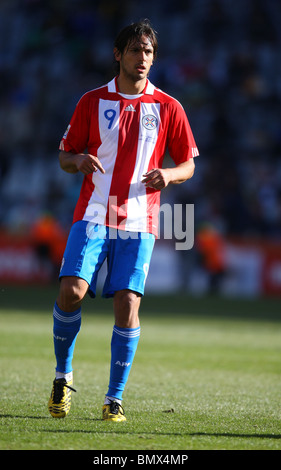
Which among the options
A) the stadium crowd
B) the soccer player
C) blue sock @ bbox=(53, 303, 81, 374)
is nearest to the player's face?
the soccer player

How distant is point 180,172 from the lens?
4883mm

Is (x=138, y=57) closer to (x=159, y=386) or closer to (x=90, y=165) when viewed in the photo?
(x=90, y=165)

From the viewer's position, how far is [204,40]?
2205 centimetres

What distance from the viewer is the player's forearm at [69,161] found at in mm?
4785

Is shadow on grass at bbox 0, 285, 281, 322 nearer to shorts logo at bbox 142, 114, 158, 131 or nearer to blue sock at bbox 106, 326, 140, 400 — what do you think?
blue sock at bbox 106, 326, 140, 400

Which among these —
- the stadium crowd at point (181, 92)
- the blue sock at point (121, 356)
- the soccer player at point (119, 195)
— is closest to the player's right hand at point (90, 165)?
the soccer player at point (119, 195)

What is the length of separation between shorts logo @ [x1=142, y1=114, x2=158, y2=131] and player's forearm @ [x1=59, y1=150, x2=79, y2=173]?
18.9 inches

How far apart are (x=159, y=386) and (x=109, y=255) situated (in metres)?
1.62

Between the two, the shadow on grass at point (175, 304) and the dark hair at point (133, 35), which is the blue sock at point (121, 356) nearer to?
the dark hair at point (133, 35)

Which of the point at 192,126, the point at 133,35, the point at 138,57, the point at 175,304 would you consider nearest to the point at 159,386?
the point at 138,57

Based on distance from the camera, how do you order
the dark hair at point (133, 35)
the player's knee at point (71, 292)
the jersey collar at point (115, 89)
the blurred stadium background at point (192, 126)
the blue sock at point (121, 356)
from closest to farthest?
the player's knee at point (71, 292) < the blue sock at point (121, 356) < the dark hair at point (133, 35) < the jersey collar at point (115, 89) < the blurred stadium background at point (192, 126)

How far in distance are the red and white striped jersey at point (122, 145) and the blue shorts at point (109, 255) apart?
0.21ft

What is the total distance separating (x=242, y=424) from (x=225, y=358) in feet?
11.4

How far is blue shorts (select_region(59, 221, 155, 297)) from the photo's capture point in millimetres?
4609
